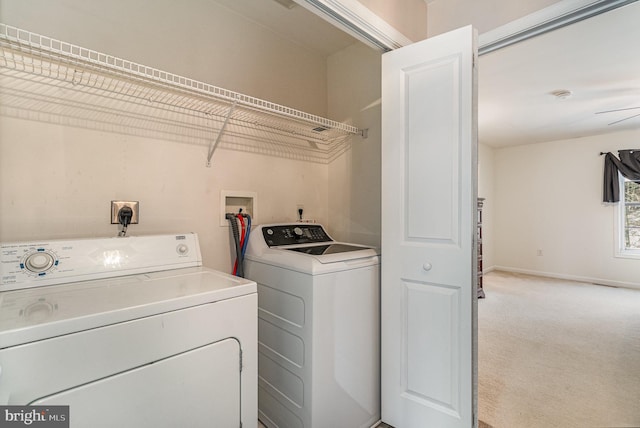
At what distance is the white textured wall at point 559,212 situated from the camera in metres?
5.01

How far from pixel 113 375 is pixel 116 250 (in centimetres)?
64

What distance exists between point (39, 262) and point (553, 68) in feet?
13.0

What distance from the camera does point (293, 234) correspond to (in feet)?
6.62

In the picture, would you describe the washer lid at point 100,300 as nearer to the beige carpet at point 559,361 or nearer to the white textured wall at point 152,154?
the white textured wall at point 152,154

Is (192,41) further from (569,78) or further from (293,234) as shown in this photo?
(569,78)

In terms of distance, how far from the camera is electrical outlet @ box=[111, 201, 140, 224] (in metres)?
1.46

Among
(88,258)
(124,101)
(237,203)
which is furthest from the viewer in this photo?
(237,203)

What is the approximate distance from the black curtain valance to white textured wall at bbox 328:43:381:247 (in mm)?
5108

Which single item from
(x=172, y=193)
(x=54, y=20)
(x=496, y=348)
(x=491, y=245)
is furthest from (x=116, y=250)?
(x=491, y=245)

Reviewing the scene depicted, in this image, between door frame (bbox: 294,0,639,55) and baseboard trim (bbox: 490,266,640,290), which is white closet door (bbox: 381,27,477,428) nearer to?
door frame (bbox: 294,0,639,55)

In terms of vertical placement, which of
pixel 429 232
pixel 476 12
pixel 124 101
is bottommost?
pixel 429 232

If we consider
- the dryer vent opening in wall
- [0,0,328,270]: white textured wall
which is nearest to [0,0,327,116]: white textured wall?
[0,0,328,270]: white textured wall

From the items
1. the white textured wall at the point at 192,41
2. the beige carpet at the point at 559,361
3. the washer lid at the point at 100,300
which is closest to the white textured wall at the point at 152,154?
the white textured wall at the point at 192,41

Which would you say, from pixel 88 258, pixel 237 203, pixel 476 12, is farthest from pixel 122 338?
pixel 476 12
